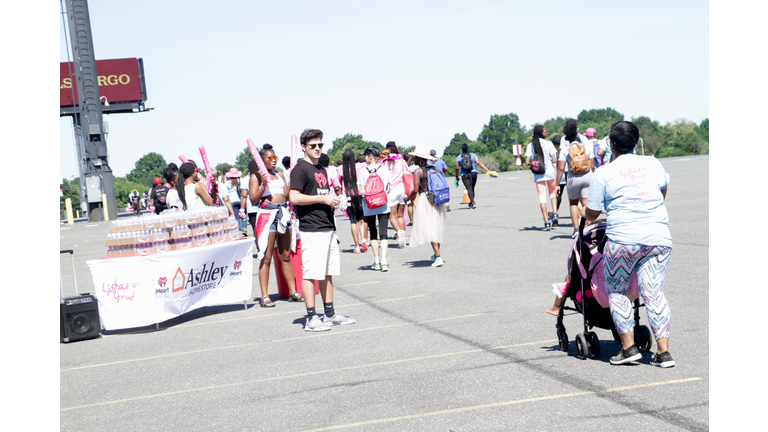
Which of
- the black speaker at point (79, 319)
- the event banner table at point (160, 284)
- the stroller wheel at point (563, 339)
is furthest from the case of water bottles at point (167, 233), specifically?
the stroller wheel at point (563, 339)

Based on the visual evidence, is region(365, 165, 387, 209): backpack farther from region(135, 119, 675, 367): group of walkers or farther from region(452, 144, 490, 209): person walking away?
region(452, 144, 490, 209): person walking away

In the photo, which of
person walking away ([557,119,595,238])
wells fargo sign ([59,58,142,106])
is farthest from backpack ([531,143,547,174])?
wells fargo sign ([59,58,142,106])

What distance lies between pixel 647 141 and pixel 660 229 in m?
93.0

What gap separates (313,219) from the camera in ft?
22.5

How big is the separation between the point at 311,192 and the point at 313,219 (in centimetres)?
29

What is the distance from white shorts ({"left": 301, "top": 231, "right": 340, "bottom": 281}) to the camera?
6820mm

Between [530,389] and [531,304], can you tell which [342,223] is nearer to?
[531,304]

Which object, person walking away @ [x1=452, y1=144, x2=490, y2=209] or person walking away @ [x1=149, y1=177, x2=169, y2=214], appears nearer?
person walking away @ [x1=149, y1=177, x2=169, y2=214]

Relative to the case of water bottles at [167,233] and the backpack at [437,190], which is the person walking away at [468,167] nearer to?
the backpack at [437,190]

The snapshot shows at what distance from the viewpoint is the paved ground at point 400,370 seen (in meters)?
4.23

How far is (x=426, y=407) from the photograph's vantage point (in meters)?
4.38

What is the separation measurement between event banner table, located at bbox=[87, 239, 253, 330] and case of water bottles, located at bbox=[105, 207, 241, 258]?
0.23 metres

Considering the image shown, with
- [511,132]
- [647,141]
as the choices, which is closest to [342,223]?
[647,141]

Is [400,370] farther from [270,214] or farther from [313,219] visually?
[270,214]
